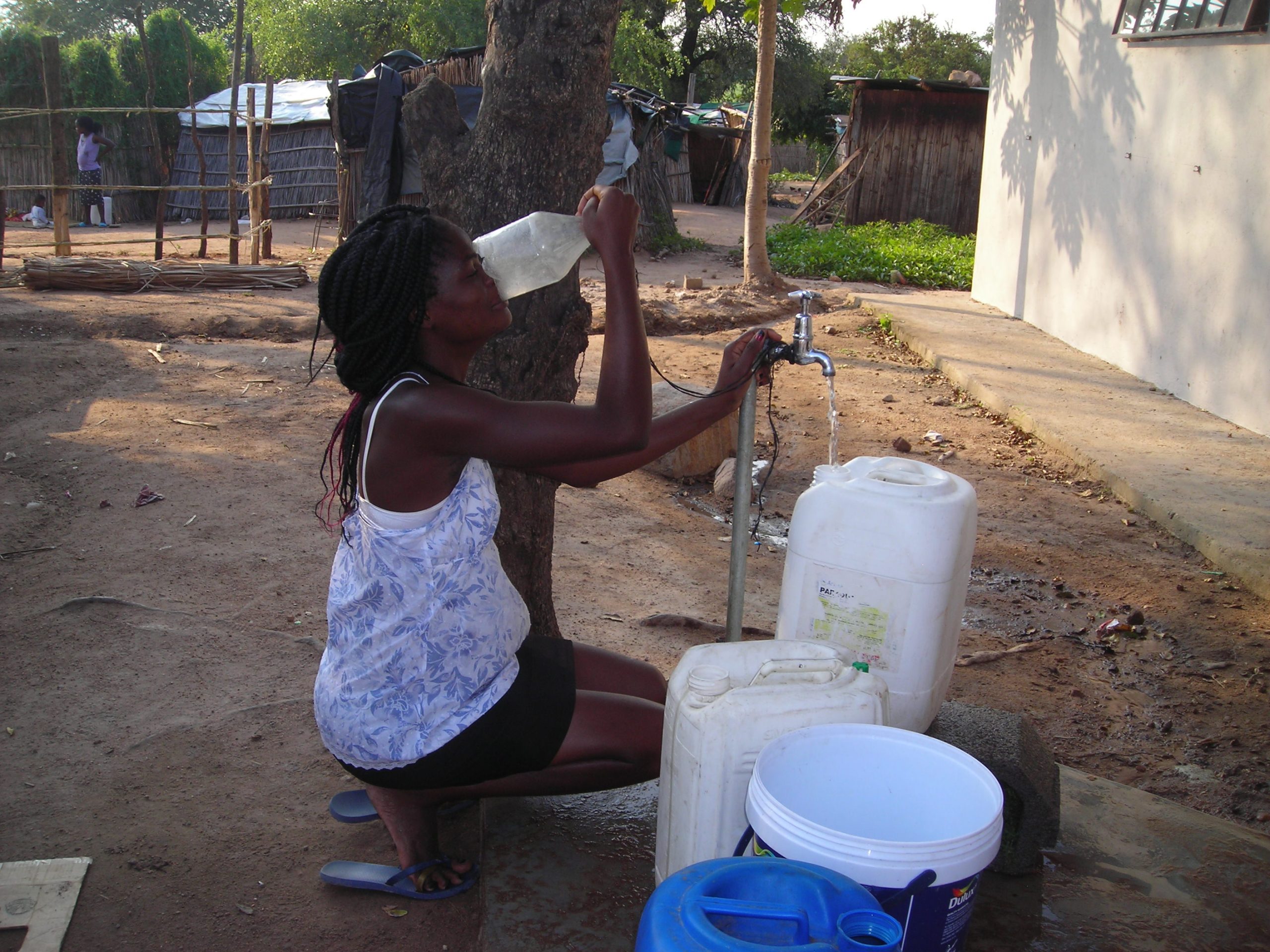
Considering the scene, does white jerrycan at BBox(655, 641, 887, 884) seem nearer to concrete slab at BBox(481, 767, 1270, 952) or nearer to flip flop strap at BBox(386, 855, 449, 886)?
concrete slab at BBox(481, 767, 1270, 952)

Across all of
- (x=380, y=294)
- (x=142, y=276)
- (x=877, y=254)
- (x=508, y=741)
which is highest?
(x=877, y=254)

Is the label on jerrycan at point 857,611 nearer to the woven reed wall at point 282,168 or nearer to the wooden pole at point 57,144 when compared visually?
the wooden pole at point 57,144

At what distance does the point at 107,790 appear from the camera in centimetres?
255

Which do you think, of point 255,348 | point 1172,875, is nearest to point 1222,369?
point 1172,875

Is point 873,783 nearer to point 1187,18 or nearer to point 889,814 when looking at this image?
point 889,814

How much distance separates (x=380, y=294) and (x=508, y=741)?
2.89ft

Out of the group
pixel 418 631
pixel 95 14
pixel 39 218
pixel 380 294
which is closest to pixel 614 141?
pixel 39 218

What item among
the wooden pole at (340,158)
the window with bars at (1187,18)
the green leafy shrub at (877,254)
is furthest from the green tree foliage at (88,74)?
the window with bars at (1187,18)

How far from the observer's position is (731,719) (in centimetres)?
166

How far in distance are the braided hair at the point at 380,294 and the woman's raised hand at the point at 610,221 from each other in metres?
0.28

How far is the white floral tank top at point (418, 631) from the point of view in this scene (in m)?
1.91

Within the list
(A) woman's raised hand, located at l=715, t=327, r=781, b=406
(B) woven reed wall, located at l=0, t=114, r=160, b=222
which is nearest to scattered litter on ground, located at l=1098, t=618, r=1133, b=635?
(A) woman's raised hand, located at l=715, t=327, r=781, b=406

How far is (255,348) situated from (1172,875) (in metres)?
7.36

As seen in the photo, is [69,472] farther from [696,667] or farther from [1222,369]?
[1222,369]
